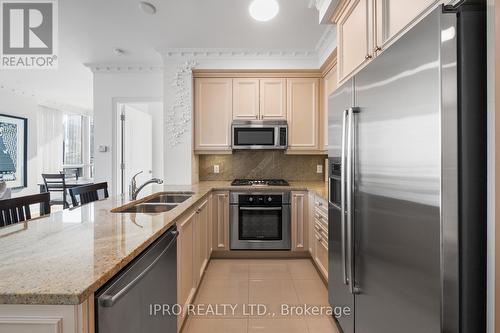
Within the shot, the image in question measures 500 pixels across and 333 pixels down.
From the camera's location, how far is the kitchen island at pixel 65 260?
771 mm

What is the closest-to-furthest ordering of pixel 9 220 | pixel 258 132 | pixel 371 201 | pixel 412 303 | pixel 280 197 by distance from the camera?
pixel 412 303 → pixel 371 201 → pixel 9 220 → pixel 280 197 → pixel 258 132

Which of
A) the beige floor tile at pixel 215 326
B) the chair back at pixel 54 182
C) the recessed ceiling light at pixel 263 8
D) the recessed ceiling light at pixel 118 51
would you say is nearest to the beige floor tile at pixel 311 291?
the beige floor tile at pixel 215 326

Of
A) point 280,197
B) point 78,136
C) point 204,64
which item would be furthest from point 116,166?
point 78,136

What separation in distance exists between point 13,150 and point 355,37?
686 cm

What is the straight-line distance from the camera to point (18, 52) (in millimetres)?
3498

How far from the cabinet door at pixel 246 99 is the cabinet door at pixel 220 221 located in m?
1.05

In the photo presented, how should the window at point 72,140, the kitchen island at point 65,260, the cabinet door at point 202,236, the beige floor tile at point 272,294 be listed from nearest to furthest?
1. the kitchen island at point 65,260
2. the beige floor tile at point 272,294
3. the cabinet door at point 202,236
4. the window at point 72,140

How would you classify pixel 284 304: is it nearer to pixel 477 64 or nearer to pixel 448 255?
pixel 448 255

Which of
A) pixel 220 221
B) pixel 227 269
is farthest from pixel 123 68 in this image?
pixel 227 269

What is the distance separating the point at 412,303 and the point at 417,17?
3.60 ft

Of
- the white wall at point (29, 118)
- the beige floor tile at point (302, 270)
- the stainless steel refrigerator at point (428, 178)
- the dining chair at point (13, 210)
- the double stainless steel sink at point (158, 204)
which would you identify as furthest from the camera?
the white wall at point (29, 118)

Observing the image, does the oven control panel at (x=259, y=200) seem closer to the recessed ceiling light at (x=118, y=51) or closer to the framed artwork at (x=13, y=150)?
the recessed ceiling light at (x=118, y=51)

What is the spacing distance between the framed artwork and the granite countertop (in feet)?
18.0

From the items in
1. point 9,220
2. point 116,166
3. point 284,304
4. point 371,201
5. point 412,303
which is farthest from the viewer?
point 116,166
